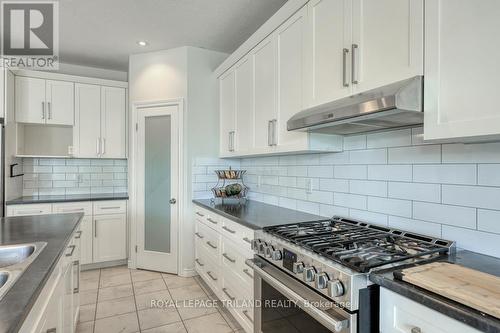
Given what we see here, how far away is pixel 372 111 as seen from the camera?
1.27 meters

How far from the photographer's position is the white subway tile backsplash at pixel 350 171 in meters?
1.91

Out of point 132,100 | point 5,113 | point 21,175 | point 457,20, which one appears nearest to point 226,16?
point 132,100

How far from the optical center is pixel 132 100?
366 cm

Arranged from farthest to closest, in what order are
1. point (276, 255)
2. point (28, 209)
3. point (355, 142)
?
point (28, 209)
point (355, 142)
point (276, 255)

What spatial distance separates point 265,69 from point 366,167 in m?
1.16

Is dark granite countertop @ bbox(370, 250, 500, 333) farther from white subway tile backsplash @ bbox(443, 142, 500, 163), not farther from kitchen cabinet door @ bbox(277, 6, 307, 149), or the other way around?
kitchen cabinet door @ bbox(277, 6, 307, 149)

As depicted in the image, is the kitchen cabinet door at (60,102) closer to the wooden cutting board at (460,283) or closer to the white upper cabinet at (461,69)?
the white upper cabinet at (461,69)

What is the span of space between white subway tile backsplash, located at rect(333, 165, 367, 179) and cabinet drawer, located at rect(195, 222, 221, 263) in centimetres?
122

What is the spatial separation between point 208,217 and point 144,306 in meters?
1.00

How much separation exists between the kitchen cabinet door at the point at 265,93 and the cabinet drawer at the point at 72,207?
7.93 feet

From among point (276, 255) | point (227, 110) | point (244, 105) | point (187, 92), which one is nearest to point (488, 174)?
point (276, 255)

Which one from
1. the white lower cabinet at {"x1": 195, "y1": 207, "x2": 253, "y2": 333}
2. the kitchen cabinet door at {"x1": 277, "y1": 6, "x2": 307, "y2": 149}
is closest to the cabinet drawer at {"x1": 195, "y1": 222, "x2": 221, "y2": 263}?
the white lower cabinet at {"x1": 195, "y1": 207, "x2": 253, "y2": 333}

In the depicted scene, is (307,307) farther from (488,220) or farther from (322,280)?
(488,220)

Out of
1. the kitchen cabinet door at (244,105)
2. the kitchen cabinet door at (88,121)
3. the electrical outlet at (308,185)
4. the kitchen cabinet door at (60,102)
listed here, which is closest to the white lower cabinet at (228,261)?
the electrical outlet at (308,185)
